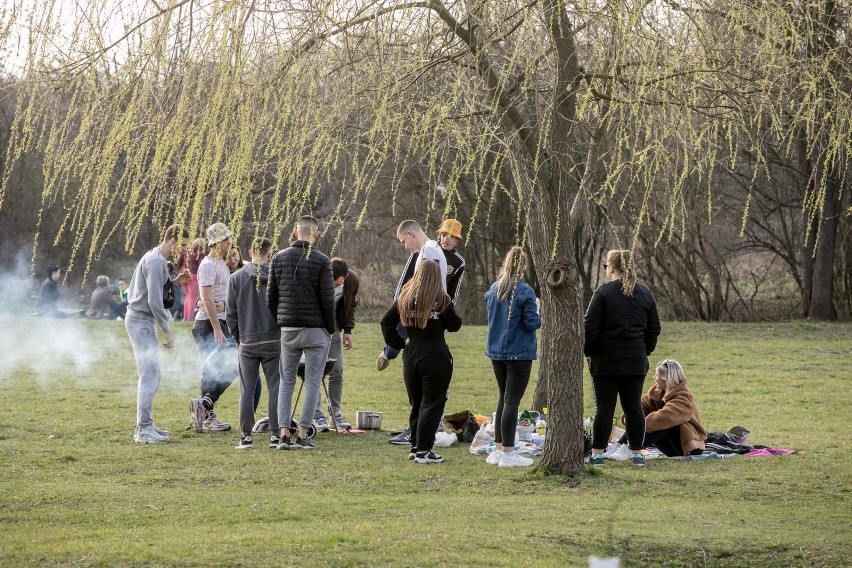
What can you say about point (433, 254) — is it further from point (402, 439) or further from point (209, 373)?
point (209, 373)

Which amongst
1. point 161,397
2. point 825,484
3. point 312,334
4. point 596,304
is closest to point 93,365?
point 161,397

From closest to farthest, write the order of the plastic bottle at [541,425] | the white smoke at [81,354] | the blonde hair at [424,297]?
the blonde hair at [424,297]
the plastic bottle at [541,425]
the white smoke at [81,354]

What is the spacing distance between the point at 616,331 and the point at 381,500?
108 inches

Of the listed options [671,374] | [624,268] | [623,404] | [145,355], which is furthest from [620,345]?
[145,355]

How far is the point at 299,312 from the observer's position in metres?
9.46

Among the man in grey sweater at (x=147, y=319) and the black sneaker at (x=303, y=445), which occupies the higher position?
the man in grey sweater at (x=147, y=319)

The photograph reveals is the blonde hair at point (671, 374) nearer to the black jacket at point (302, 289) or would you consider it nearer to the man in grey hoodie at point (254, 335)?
the black jacket at point (302, 289)

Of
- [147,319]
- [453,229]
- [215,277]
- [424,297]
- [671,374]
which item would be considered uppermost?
[453,229]

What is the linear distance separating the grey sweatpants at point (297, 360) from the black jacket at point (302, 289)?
110 mm

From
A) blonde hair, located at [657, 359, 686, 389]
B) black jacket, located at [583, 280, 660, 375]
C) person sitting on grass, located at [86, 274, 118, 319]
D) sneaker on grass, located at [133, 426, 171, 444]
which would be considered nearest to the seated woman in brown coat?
blonde hair, located at [657, 359, 686, 389]

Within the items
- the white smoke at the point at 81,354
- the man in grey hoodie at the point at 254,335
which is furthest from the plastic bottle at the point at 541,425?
the white smoke at the point at 81,354

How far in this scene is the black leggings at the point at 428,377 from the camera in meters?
9.07

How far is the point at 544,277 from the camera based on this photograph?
8195 millimetres

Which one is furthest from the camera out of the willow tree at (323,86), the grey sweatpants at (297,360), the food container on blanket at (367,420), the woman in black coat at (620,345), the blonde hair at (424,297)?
the food container on blanket at (367,420)
